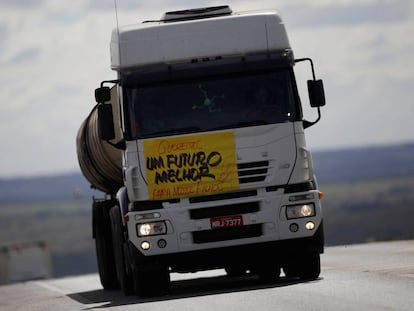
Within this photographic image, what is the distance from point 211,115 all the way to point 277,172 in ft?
3.79

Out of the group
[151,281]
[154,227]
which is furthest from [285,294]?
[151,281]

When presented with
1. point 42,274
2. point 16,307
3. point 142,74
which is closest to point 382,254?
point 16,307

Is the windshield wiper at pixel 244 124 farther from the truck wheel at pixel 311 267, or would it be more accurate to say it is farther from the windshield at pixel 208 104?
the truck wheel at pixel 311 267

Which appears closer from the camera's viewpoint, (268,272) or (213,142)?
(213,142)

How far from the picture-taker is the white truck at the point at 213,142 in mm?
22156

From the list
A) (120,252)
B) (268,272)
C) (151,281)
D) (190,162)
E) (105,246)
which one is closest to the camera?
(190,162)

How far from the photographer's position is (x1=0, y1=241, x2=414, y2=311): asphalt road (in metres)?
19.1

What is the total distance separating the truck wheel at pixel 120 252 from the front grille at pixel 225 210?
2171mm

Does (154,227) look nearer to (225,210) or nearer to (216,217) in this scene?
(216,217)

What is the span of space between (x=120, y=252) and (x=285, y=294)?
4574mm

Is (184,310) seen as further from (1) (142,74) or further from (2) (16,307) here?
(2) (16,307)

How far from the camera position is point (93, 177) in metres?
28.2

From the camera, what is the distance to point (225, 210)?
73.3ft

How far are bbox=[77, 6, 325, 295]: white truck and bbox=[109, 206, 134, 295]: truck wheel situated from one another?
5.86 feet
